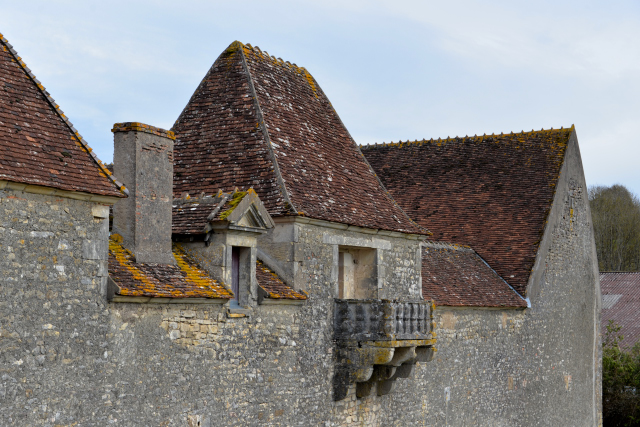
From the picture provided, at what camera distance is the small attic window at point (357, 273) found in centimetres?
1314

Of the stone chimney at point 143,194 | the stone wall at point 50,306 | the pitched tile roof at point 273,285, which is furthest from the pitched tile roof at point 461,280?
the stone wall at point 50,306

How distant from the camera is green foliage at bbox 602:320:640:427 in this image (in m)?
24.6


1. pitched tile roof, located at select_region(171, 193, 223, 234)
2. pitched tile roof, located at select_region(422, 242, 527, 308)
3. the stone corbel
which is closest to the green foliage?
pitched tile roof, located at select_region(422, 242, 527, 308)

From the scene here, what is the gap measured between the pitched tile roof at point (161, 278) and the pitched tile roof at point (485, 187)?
10.6 metres

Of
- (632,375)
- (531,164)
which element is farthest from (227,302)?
(632,375)

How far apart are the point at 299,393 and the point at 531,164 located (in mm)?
12684

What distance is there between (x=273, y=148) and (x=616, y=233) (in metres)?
34.9

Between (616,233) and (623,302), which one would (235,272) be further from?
(616,233)

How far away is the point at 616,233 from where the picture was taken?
4284 cm

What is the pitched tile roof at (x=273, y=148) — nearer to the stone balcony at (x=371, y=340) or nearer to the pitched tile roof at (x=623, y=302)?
the stone balcony at (x=371, y=340)

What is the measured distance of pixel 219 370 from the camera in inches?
391

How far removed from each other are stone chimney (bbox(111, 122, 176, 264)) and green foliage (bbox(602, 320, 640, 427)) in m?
19.2

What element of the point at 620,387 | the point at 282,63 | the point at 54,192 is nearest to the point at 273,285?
the point at 54,192

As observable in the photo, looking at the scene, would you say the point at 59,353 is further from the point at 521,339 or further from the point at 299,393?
the point at 521,339
